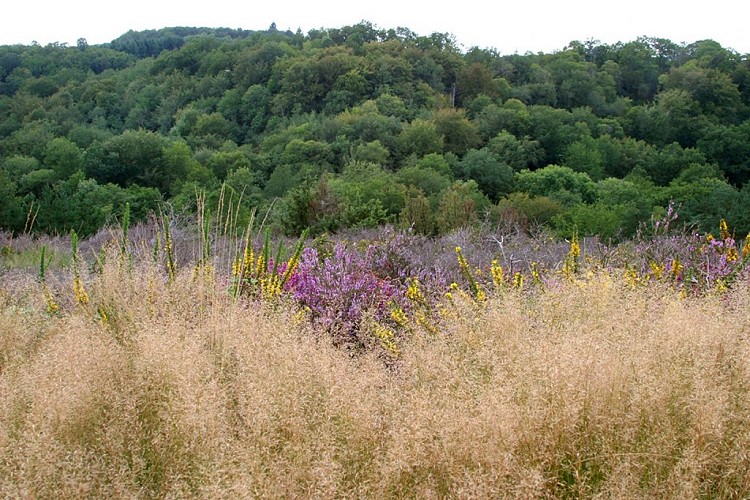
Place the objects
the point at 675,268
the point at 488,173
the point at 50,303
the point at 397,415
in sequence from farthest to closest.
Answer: the point at 488,173, the point at 675,268, the point at 50,303, the point at 397,415

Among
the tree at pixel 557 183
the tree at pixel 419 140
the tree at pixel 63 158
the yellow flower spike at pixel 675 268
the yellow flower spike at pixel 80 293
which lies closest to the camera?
the yellow flower spike at pixel 80 293

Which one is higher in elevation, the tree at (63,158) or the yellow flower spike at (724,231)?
the yellow flower spike at (724,231)

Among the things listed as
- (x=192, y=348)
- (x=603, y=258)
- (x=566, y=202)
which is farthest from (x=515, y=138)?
(x=192, y=348)

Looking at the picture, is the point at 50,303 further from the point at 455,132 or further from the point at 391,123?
the point at 455,132

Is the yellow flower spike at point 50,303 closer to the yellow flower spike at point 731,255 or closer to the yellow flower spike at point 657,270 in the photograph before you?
the yellow flower spike at point 657,270

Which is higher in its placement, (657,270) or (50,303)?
(657,270)

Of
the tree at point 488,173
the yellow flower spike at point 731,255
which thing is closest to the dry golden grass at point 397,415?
the yellow flower spike at point 731,255

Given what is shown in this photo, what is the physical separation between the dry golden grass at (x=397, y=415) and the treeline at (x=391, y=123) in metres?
23.5

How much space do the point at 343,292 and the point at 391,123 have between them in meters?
47.4

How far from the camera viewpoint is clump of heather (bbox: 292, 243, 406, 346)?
4895mm

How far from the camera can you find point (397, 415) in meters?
2.87

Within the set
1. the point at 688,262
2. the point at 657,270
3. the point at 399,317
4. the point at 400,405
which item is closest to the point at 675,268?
the point at 657,270

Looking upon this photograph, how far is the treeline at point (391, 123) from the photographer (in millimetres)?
39406

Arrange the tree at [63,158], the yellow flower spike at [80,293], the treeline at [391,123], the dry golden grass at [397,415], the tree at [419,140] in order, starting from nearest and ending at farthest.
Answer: the dry golden grass at [397,415], the yellow flower spike at [80,293], the treeline at [391,123], the tree at [63,158], the tree at [419,140]
